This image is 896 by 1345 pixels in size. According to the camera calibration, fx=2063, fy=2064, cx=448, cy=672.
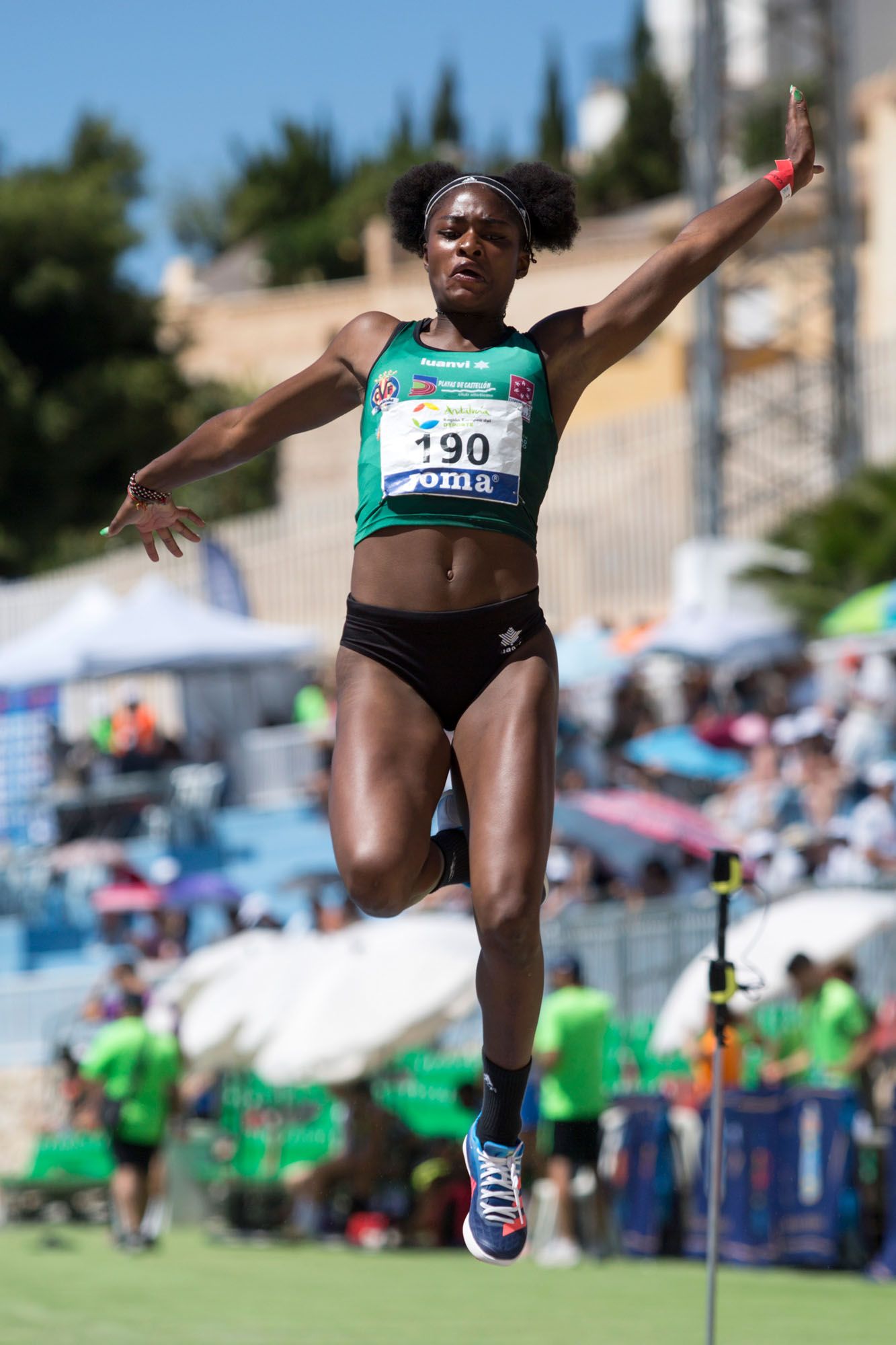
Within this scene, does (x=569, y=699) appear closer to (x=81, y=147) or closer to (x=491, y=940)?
(x=491, y=940)

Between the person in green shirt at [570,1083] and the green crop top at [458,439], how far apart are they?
6943 mm

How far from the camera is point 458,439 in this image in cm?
498

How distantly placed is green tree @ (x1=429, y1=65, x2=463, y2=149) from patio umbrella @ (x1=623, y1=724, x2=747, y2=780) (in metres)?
54.6

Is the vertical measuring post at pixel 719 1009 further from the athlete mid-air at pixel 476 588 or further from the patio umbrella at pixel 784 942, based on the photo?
the patio umbrella at pixel 784 942

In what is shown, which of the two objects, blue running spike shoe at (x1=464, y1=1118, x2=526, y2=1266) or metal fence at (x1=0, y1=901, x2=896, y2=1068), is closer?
blue running spike shoe at (x1=464, y1=1118, x2=526, y2=1266)

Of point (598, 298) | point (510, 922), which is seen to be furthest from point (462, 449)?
point (598, 298)

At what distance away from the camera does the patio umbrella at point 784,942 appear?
1189cm

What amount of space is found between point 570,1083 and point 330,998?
1574 millimetres

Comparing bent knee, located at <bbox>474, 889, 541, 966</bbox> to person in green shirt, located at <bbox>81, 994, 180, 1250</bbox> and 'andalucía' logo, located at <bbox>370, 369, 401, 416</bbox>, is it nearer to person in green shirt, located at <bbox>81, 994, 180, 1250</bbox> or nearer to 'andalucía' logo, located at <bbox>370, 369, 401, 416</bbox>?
'andalucía' logo, located at <bbox>370, 369, 401, 416</bbox>

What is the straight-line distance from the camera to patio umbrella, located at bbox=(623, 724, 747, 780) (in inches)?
699

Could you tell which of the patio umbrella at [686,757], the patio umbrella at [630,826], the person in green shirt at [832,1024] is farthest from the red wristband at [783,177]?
the patio umbrella at [686,757]

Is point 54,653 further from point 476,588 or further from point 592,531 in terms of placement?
point 476,588

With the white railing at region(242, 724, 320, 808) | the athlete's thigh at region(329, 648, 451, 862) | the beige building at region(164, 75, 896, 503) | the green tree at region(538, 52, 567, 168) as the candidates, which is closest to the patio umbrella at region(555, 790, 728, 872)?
the white railing at region(242, 724, 320, 808)

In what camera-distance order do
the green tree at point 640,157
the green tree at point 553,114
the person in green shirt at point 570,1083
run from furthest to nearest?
1. the green tree at point 553,114
2. the green tree at point 640,157
3. the person in green shirt at point 570,1083
